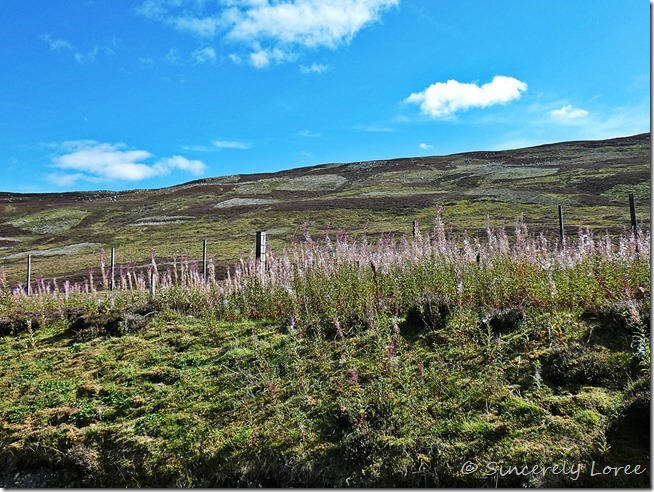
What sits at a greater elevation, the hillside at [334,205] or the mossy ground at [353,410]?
the hillside at [334,205]

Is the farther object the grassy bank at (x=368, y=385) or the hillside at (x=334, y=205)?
the hillside at (x=334, y=205)

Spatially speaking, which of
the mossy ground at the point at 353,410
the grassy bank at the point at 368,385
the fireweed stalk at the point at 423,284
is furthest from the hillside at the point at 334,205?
the mossy ground at the point at 353,410

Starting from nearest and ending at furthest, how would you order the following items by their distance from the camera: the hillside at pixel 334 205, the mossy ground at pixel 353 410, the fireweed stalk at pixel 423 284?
the mossy ground at pixel 353 410 → the fireweed stalk at pixel 423 284 → the hillside at pixel 334 205

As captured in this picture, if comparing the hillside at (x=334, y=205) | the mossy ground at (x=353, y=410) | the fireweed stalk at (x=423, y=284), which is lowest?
the mossy ground at (x=353, y=410)

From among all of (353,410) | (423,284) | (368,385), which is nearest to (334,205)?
(423,284)

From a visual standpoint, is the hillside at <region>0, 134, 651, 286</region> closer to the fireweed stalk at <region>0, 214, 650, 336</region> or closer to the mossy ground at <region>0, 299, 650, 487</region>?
the fireweed stalk at <region>0, 214, 650, 336</region>

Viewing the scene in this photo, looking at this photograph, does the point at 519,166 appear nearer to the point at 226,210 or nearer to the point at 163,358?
the point at 226,210

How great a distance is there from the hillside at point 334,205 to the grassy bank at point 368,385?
16.9 metres

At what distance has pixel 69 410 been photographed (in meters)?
5.94

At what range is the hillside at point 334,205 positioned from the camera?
4050 centimetres

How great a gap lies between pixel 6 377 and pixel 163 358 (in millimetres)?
2697

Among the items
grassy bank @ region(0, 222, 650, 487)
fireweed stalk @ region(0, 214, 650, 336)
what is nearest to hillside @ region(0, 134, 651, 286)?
fireweed stalk @ region(0, 214, 650, 336)

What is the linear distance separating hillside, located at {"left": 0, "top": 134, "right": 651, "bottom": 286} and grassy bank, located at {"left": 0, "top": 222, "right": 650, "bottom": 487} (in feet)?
55.4

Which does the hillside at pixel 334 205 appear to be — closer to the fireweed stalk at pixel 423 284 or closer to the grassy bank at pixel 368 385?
the fireweed stalk at pixel 423 284
